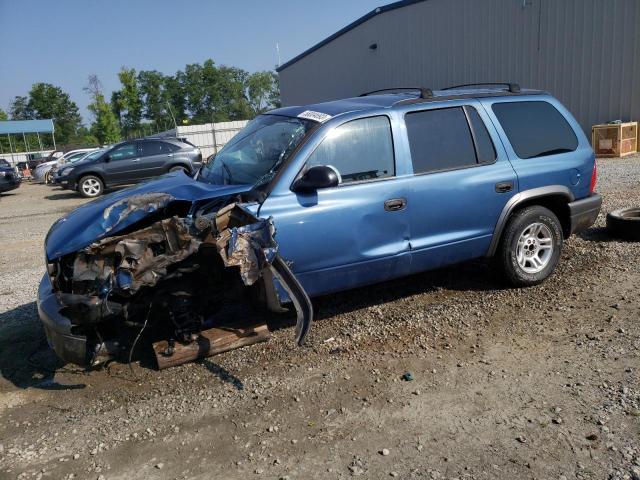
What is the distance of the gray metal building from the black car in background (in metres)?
10.8

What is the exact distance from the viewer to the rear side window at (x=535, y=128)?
4.88 metres

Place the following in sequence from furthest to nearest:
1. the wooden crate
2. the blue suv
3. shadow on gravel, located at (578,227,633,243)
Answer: the wooden crate, shadow on gravel, located at (578,227,633,243), the blue suv

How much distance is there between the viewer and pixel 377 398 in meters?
3.41

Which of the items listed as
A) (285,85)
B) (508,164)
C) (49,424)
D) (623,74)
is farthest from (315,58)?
(49,424)

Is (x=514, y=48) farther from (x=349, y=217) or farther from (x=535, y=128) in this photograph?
(x=349, y=217)

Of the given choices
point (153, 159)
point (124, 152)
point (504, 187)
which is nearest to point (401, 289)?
point (504, 187)

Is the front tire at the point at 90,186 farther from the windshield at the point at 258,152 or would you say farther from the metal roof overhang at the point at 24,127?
the metal roof overhang at the point at 24,127

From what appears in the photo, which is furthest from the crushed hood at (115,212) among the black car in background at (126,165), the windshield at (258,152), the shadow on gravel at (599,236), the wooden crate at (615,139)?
the wooden crate at (615,139)

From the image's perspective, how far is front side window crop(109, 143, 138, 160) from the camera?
1634 cm

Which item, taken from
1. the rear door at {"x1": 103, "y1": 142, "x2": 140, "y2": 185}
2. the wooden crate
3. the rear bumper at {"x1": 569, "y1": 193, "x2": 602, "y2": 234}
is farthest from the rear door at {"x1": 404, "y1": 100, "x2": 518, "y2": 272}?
the rear door at {"x1": 103, "y1": 142, "x2": 140, "y2": 185}

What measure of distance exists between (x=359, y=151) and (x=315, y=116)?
48 centimetres

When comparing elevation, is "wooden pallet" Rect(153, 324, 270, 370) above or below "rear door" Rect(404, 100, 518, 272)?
below

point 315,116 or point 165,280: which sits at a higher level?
point 315,116

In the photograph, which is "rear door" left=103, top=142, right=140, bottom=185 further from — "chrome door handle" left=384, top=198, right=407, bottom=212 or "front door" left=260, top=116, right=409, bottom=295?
"chrome door handle" left=384, top=198, right=407, bottom=212
